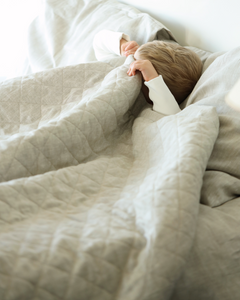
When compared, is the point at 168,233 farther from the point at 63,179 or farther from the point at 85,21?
the point at 85,21

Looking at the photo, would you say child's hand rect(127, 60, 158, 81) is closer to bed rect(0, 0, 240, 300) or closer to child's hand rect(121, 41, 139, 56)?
bed rect(0, 0, 240, 300)

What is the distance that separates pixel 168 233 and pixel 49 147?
37 centimetres

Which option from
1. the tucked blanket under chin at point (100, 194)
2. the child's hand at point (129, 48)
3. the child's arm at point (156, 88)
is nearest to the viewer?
the tucked blanket under chin at point (100, 194)

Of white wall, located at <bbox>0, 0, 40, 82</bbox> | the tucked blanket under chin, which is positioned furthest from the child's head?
white wall, located at <bbox>0, 0, 40, 82</bbox>

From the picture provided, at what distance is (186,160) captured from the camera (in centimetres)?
57

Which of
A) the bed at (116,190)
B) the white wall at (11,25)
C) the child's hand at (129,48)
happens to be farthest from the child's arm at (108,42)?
the white wall at (11,25)

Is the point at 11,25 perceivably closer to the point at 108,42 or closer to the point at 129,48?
the point at 108,42

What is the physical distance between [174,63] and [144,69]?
0.13m

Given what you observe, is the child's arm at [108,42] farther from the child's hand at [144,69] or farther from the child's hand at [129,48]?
the child's hand at [144,69]

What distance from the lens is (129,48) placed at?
3.61 feet

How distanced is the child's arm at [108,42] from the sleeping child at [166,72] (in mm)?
202

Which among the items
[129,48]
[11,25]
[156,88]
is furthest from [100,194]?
[11,25]

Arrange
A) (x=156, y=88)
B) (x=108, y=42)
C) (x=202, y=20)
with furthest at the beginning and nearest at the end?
(x=108, y=42)
(x=202, y=20)
(x=156, y=88)

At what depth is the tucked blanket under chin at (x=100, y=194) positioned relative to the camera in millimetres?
447
